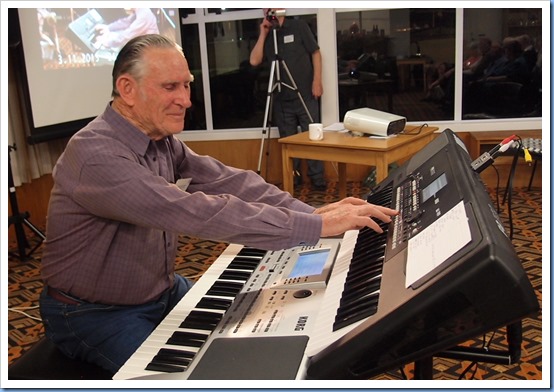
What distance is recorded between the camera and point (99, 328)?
1355 millimetres

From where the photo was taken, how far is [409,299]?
773 millimetres

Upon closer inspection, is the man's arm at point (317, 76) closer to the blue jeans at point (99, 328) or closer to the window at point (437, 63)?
the window at point (437, 63)

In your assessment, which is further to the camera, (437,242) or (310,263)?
(310,263)

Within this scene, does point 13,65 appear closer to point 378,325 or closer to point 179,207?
point 179,207

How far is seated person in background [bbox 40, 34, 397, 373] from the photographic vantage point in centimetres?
119

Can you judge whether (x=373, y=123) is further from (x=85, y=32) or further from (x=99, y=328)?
(x=85, y=32)

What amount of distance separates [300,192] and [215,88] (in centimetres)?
147

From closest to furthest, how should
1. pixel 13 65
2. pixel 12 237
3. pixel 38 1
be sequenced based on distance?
pixel 38 1 < pixel 13 65 < pixel 12 237

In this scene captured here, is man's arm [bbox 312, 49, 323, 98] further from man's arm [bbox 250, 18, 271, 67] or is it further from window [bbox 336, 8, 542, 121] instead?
man's arm [bbox 250, 18, 271, 67]

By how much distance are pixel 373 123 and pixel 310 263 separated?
77.3 inches

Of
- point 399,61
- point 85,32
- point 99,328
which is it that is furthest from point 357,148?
point 399,61

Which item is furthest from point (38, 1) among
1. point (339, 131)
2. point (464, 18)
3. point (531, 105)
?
point (531, 105)

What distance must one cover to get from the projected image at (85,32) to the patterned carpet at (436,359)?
146 cm

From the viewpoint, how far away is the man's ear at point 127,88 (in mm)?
1330
